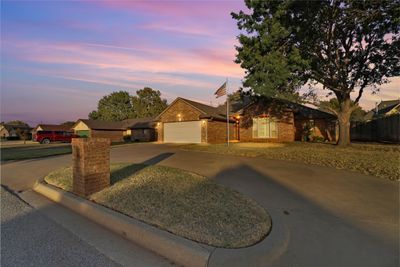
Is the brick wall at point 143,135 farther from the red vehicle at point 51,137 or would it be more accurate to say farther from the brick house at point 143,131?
the red vehicle at point 51,137

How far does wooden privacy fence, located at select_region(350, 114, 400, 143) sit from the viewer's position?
23031mm

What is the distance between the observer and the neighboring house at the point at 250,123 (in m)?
25.8

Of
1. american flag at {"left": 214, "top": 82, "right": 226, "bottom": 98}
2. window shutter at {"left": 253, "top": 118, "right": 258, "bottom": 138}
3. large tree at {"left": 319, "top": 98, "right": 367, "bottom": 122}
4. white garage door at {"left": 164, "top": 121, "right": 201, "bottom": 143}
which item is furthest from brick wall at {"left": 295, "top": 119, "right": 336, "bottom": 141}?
american flag at {"left": 214, "top": 82, "right": 226, "bottom": 98}

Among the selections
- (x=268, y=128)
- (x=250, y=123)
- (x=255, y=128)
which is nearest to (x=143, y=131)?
(x=250, y=123)

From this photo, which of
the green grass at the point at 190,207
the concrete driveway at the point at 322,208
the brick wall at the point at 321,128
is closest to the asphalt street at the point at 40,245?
the green grass at the point at 190,207

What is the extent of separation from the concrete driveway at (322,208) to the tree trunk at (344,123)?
10733 millimetres

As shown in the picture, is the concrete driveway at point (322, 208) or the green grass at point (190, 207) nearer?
the concrete driveway at point (322, 208)

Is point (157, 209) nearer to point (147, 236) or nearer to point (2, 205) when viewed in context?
point (147, 236)

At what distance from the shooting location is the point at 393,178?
7992mm

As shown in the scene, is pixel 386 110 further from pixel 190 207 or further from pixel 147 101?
pixel 147 101

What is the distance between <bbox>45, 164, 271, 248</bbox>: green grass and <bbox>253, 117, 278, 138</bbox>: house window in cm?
1943

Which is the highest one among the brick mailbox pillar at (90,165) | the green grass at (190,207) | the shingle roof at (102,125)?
the shingle roof at (102,125)

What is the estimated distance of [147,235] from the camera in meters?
4.16

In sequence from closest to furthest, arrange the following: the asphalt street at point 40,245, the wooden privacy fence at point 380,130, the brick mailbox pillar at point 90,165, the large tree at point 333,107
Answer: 1. the asphalt street at point 40,245
2. the brick mailbox pillar at point 90,165
3. the large tree at point 333,107
4. the wooden privacy fence at point 380,130
